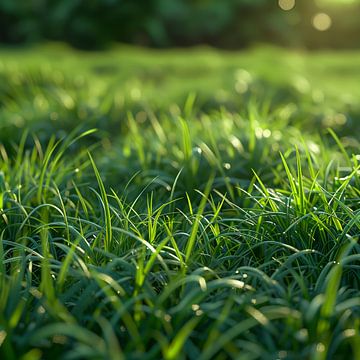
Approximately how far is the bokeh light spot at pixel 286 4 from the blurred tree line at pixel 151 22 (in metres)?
0.07

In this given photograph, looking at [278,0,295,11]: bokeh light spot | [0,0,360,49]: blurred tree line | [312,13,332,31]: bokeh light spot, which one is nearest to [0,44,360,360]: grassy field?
[0,0,360,49]: blurred tree line

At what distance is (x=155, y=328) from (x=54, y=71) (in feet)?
15.0

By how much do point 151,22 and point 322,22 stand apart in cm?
335

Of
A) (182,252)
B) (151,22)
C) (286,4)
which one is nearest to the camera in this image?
(182,252)

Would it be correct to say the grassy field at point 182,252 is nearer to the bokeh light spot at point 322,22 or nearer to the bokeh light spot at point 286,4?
the bokeh light spot at point 286,4

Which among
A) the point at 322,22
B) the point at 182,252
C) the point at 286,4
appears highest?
the point at 182,252

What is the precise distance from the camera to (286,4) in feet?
38.2

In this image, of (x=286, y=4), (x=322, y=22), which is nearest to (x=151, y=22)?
(x=286, y=4)

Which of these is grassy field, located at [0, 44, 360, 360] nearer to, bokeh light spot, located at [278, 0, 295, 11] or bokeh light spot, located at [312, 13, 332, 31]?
bokeh light spot, located at [278, 0, 295, 11]

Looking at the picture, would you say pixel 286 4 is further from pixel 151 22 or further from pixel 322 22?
pixel 151 22

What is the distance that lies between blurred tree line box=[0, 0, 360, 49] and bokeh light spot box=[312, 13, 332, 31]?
1.17ft

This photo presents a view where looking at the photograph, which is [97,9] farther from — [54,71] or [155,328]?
[155,328]

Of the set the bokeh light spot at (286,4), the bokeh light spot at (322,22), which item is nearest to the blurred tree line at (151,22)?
the bokeh light spot at (286,4)

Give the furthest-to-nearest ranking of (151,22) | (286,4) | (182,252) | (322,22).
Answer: (322,22) < (286,4) < (151,22) < (182,252)
